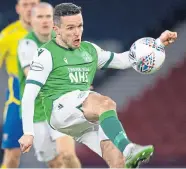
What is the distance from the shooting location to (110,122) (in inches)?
235

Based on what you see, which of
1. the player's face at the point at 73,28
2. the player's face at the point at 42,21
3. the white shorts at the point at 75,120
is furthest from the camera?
the player's face at the point at 42,21

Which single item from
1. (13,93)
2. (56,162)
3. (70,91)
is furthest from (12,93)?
(70,91)

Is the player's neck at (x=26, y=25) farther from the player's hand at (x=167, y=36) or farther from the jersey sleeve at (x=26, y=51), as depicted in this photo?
the player's hand at (x=167, y=36)

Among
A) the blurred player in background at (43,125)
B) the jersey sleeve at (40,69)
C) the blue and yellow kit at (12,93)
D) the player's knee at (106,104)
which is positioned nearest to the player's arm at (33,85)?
the jersey sleeve at (40,69)

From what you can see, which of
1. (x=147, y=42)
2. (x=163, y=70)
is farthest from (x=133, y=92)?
(x=147, y=42)

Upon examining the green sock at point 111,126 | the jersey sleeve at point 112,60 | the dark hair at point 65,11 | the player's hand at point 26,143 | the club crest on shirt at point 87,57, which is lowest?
the player's hand at point 26,143

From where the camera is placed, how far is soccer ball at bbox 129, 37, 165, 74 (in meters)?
6.39

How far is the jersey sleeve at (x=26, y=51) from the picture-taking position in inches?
330

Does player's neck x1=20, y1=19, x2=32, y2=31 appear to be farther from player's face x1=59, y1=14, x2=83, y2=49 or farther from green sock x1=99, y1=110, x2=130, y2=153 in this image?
green sock x1=99, y1=110, x2=130, y2=153

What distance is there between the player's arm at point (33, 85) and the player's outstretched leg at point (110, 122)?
0.38 m

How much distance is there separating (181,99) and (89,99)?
18.2 ft

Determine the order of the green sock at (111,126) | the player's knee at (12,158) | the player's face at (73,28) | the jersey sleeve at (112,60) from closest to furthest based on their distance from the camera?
1. the green sock at (111,126)
2. the player's face at (73,28)
3. the jersey sleeve at (112,60)
4. the player's knee at (12,158)

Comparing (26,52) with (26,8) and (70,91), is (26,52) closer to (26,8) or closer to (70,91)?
(26,8)

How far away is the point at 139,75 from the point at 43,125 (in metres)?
3.41
